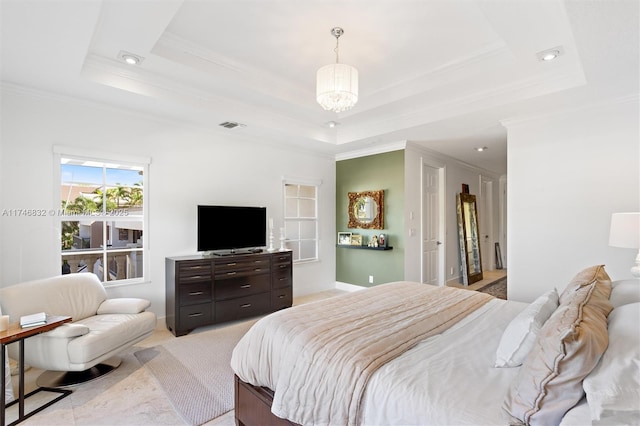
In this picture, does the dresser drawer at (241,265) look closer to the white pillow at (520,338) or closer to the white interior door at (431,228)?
the white interior door at (431,228)

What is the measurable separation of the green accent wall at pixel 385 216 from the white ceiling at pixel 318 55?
1065mm

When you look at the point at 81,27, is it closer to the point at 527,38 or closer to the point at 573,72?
the point at 527,38

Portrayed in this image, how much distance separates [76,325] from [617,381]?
10.3ft

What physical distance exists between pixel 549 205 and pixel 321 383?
3484 mm

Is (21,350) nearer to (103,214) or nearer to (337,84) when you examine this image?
(103,214)

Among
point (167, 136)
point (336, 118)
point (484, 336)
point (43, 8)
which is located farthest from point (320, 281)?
point (43, 8)

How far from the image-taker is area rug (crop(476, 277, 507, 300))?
5516 millimetres

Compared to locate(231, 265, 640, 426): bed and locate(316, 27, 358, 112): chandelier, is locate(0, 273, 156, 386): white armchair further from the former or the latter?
locate(316, 27, 358, 112): chandelier

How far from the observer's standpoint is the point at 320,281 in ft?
18.9

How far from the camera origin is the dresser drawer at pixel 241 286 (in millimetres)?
3916

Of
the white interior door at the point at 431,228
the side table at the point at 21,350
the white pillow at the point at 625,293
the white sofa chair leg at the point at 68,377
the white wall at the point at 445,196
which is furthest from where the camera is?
the white interior door at the point at 431,228

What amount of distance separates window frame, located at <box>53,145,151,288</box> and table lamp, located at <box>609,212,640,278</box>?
4.43 metres

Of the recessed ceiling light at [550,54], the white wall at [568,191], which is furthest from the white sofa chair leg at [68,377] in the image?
the recessed ceiling light at [550,54]

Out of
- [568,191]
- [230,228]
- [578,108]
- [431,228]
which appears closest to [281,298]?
[230,228]
